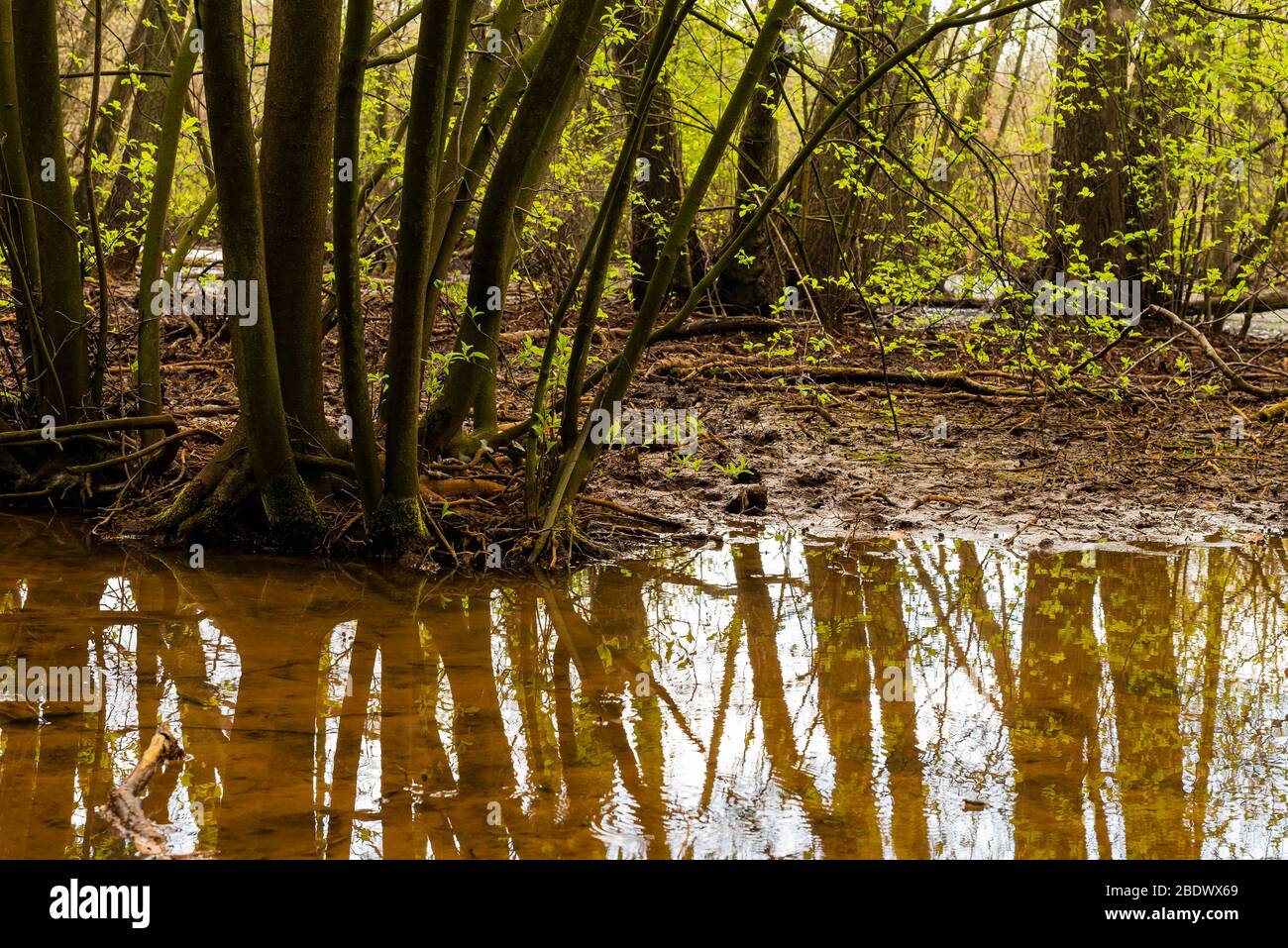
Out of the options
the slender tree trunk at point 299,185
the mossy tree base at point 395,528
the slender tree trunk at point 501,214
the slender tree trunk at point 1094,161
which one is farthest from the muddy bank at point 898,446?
the slender tree trunk at point 1094,161

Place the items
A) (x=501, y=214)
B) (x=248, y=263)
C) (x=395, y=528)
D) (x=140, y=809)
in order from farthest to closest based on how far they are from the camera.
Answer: (x=501, y=214) < (x=395, y=528) < (x=248, y=263) < (x=140, y=809)

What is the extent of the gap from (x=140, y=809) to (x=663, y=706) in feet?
5.77

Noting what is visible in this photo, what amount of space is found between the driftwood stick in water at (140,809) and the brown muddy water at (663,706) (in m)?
0.05

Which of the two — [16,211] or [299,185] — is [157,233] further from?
[299,185]

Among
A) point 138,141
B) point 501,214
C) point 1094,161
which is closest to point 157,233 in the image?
point 138,141

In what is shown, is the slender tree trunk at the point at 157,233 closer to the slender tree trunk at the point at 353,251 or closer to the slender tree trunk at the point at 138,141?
the slender tree trunk at the point at 138,141

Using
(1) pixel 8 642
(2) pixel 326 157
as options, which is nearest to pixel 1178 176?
(2) pixel 326 157

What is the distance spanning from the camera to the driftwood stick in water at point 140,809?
2797mm

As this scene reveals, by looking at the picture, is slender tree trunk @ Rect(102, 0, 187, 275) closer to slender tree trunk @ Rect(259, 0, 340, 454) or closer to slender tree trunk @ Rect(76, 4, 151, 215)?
slender tree trunk @ Rect(76, 4, 151, 215)

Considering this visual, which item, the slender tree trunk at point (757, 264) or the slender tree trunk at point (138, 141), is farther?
the slender tree trunk at point (757, 264)

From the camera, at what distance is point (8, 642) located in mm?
4496

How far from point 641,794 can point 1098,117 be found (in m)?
11.2

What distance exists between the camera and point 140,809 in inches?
116

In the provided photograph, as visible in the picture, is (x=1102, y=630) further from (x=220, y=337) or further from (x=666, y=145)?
(x=220, y=337)
